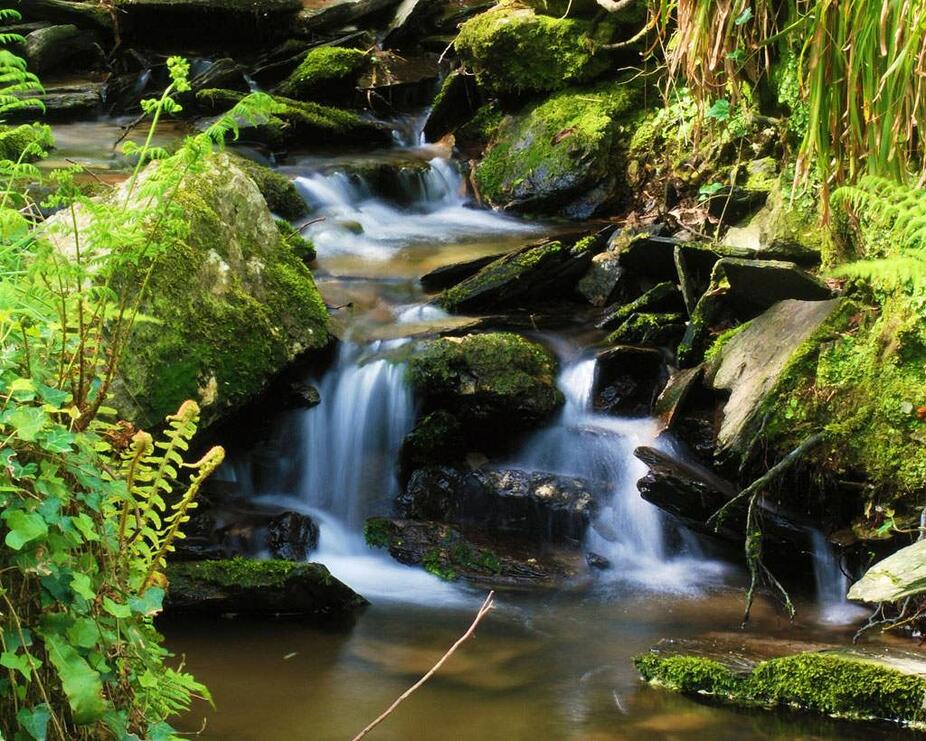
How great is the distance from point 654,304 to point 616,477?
61.9 inches

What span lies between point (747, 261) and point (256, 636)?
344 centimetres

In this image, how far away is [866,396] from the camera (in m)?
5.55

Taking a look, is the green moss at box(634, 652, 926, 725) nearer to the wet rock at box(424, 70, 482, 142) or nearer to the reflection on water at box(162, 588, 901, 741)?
the reflection on water at box(162, 588, 901, 741)

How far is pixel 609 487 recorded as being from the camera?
21.6 ft

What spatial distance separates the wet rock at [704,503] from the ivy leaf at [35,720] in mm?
4458

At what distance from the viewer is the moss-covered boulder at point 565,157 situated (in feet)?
33.0

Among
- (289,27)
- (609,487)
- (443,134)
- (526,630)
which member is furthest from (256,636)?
(289,27)

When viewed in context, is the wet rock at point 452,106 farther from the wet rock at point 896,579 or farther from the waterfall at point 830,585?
the wet rock at point 896,579

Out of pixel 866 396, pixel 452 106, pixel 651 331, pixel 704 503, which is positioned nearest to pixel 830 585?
pixel 704 503

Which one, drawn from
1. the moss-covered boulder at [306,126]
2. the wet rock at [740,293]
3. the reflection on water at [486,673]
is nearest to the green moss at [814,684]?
the reflection on water at [486,673]

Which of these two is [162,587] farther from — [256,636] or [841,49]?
[841,49]

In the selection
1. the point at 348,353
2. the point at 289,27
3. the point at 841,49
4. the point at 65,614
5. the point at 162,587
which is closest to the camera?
the point at 65,614

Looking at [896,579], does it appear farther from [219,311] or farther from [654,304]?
[654,304]

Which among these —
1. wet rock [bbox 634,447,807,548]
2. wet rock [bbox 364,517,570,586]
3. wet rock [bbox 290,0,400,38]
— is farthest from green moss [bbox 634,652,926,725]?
wet rock [bbox 290,0,400,38]
